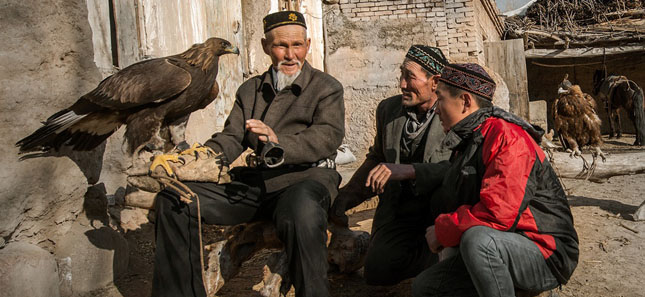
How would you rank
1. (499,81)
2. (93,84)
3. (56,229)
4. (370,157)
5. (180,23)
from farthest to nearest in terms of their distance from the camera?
(499,81), (180,23), (370,157), (93,84), (56,229)

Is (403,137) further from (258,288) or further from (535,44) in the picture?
(535,44)

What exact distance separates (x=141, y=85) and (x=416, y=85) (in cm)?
176

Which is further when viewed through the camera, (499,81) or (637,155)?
(499,81)

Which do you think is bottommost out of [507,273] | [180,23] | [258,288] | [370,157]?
[258,288]

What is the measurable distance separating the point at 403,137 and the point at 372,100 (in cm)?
570

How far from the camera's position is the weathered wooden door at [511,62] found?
34.6 ft

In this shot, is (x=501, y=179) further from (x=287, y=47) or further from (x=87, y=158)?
(x=87, y=158)

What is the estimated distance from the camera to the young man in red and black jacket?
2386 millimetres

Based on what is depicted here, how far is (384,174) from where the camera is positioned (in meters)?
3.00

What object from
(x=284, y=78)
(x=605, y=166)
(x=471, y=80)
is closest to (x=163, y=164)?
(x=284, y=78)

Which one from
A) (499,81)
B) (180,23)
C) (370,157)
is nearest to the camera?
(370,157)

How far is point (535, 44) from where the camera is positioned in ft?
50.3

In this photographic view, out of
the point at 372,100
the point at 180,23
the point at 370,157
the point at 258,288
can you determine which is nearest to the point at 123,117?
the point at 258,288

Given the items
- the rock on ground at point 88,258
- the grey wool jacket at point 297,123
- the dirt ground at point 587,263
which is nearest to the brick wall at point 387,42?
the dirt ground at point 587,263
